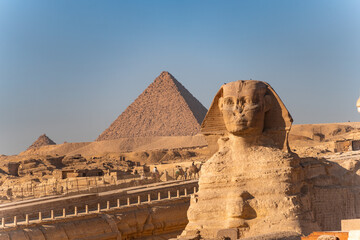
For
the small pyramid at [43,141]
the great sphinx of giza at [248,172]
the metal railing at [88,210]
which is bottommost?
the metal railing at [88,210]

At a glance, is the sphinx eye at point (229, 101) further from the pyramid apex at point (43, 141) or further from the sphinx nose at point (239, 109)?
the pyramid apex at point (43, 141)

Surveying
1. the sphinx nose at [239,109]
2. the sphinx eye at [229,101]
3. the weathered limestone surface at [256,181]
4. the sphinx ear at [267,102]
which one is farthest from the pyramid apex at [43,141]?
the sphinx nose at [239,109]

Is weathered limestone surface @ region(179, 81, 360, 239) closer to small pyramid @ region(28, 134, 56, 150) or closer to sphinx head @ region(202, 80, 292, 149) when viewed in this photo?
sphinx head @ region(202, 80, 292, 149)

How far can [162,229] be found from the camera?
21.3m

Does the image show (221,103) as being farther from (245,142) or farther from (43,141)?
(43,141)

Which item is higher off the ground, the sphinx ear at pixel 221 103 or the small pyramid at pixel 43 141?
the small pyramid at pixel 43 141

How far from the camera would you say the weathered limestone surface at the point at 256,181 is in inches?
577

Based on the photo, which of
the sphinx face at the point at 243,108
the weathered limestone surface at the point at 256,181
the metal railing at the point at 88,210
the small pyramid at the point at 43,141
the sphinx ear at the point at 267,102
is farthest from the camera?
the small pyramid at the point at 43,141

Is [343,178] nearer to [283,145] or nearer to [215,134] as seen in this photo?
[283,145]

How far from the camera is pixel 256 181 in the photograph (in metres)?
15.3

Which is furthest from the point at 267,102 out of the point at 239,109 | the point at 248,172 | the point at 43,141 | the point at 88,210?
the point at 43,141

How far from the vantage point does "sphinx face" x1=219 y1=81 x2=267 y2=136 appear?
15.5m

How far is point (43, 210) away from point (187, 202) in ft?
18.0

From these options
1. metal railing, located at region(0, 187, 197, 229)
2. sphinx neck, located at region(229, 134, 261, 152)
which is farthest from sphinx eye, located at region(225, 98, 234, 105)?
metal railing, located at region(0, 187, 197, 229)
